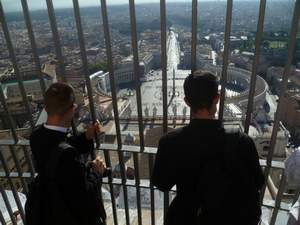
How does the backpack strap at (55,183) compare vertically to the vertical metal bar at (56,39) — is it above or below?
below

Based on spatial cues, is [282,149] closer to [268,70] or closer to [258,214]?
[258,214]

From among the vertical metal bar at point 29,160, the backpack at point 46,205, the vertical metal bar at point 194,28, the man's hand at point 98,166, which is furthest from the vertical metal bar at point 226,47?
the vertical metal bar at point 29,160

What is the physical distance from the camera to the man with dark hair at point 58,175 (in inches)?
53.9

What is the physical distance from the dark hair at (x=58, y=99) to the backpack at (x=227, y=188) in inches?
29.4

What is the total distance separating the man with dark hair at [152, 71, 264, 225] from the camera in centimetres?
122

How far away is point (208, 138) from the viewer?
124 centimetres

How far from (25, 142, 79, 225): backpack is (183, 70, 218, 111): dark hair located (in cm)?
67

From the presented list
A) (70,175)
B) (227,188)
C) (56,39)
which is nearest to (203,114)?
(227,188)

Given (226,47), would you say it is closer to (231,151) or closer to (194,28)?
(194,28)

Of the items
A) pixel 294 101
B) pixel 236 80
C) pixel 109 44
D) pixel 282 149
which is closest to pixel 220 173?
pixel 109 44

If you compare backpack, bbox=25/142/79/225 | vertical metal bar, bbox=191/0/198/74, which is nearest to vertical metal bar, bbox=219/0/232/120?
vertical metal bar, bbox=191/0/198/74

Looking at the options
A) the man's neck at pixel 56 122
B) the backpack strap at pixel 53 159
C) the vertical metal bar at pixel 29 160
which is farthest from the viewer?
the vertical metal bar at pixel 29 160

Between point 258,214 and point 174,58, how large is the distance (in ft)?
101

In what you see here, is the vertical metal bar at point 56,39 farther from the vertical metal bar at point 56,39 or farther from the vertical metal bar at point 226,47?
the vertical metal bar at point 226,47
